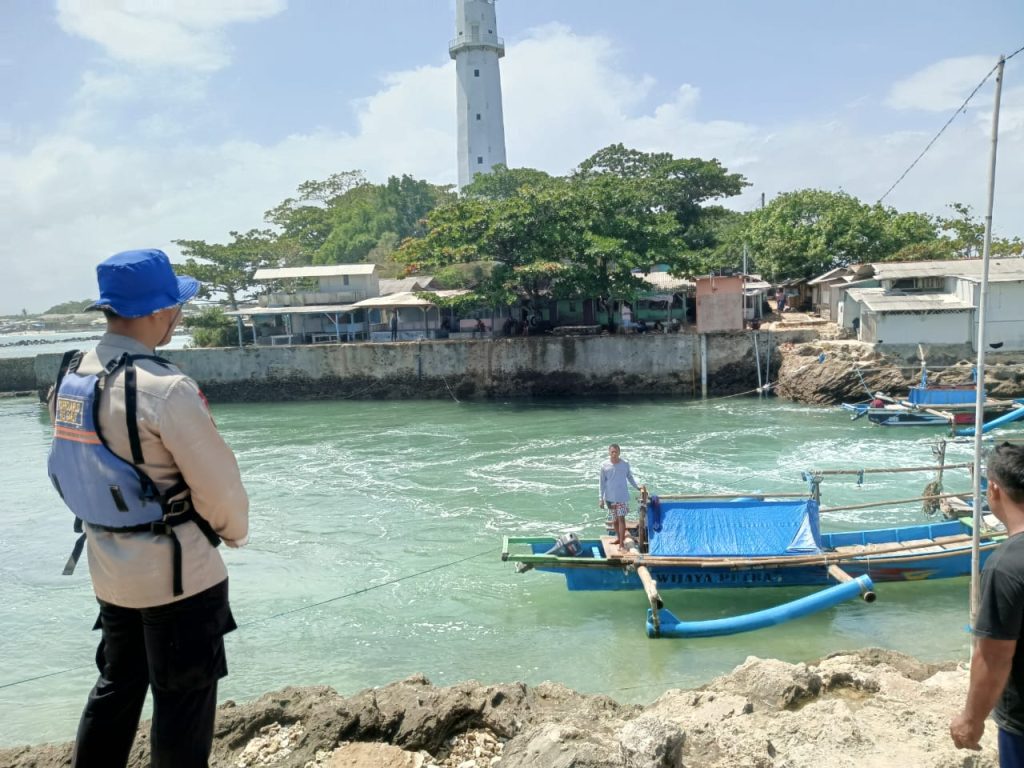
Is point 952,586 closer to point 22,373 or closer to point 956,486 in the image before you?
point 956,486

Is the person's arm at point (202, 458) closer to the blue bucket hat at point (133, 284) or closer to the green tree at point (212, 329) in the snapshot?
the blue bucket hat at point (133, 284)

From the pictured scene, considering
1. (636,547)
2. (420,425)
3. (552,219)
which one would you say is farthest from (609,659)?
(552,219)

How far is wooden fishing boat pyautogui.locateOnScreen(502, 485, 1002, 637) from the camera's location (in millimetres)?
10266

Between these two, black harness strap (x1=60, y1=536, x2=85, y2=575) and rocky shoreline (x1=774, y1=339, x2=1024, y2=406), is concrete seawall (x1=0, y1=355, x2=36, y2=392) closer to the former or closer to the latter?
rocky shoreline (x1=774, y1=339, x2=1024, y2=406)

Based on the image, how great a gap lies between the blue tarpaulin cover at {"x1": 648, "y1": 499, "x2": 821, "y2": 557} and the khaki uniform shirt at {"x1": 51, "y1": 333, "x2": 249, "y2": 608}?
8708mm

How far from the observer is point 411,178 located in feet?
186

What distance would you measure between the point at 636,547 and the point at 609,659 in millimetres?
2006

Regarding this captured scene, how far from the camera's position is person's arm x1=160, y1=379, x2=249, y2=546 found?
7.63 ft

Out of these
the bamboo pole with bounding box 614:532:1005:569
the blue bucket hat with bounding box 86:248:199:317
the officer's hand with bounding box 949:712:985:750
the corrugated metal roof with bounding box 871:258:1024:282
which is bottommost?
the bamboo pole with bounding box 614:532:1005:569

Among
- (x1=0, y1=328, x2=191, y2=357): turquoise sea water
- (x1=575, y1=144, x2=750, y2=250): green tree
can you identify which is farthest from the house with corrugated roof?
(x1=0, y1=328, x2=191, y2=357): turquoise sea water

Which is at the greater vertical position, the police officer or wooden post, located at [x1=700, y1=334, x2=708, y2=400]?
the police officer

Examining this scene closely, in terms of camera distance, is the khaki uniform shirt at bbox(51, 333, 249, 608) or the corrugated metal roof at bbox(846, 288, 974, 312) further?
the corrugated metal roof at bbox(846, 288, 974, 312)

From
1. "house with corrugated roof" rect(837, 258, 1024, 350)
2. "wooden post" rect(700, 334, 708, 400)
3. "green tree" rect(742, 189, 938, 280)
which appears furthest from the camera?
"green tree" rect(742, 189, 938, 280)

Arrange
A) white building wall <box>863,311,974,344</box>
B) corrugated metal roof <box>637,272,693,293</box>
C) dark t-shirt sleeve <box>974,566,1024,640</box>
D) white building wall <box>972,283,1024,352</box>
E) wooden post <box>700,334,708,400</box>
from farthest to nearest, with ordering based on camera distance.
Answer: corrugated metal roof <box>637,272,693,293</box>
wooden post <box>700,334,708,400</box>
white building wall <box>863,311,974,344</box>
white building wall <box>972,283,1024,352</box>
dark t-shirt sleeve <box>974,566,1024,640</box>
